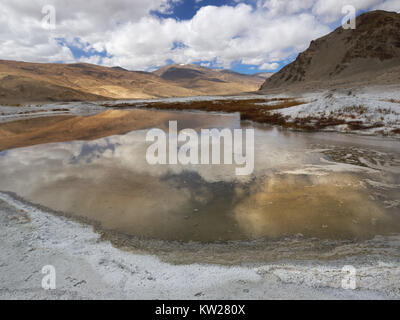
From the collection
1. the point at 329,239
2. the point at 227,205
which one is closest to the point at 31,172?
the point at 227,205

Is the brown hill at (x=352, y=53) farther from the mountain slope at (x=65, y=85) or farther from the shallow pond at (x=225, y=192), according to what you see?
the mountain slope at (x=65, y=85)

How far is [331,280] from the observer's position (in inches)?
105

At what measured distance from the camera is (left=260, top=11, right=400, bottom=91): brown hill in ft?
206

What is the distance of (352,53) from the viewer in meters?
68.1

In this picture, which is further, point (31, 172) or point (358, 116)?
point (358, 116)

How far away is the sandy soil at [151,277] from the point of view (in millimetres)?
2477

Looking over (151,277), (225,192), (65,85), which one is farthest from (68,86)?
(151,277)

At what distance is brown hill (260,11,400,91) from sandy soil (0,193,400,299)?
2480 inches

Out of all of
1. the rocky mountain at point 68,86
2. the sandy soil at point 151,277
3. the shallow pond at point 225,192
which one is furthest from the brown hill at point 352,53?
the rocky mountain at point 68,86

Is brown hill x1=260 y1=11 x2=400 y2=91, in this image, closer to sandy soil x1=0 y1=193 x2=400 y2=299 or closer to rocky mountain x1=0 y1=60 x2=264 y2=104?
sandy soil x1=0 y1=193 x2=400 y2=299

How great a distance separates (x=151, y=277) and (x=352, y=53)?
283 ft
